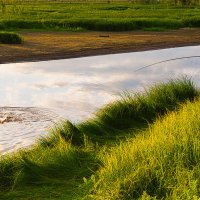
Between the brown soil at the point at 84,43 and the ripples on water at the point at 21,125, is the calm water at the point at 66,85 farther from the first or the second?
the brown soil at the point at 84,43

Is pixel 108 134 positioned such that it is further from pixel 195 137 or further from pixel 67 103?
pixel 67 103

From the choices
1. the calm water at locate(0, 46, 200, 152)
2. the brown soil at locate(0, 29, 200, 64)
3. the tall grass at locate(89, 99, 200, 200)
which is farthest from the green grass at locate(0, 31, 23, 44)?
the tall grass at locate(89, 99, 200, 200)

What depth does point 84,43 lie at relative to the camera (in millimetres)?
28984

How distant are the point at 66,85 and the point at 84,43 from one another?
1113cm

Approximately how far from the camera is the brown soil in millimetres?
24672

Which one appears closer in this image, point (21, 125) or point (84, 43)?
point (21, 125)

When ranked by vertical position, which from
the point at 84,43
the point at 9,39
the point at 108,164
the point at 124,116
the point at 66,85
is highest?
the point at 108,164

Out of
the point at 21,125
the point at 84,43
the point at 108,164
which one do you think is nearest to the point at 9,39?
the point at 84,43

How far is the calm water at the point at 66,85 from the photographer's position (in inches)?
498

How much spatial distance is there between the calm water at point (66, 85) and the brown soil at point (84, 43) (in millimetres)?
1030

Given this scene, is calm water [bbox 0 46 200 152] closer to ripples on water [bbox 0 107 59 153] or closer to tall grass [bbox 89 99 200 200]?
ripples on water [bbox 0 107 59 153]

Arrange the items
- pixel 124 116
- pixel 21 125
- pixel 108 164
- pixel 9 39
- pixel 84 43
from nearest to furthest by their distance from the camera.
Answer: pixel 108 164
pixel 124 116
pixel 21 125
pixel 9 39
pixel 84 43

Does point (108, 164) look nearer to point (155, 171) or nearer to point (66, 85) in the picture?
point (155, 171)

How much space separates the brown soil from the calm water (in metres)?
1.03
